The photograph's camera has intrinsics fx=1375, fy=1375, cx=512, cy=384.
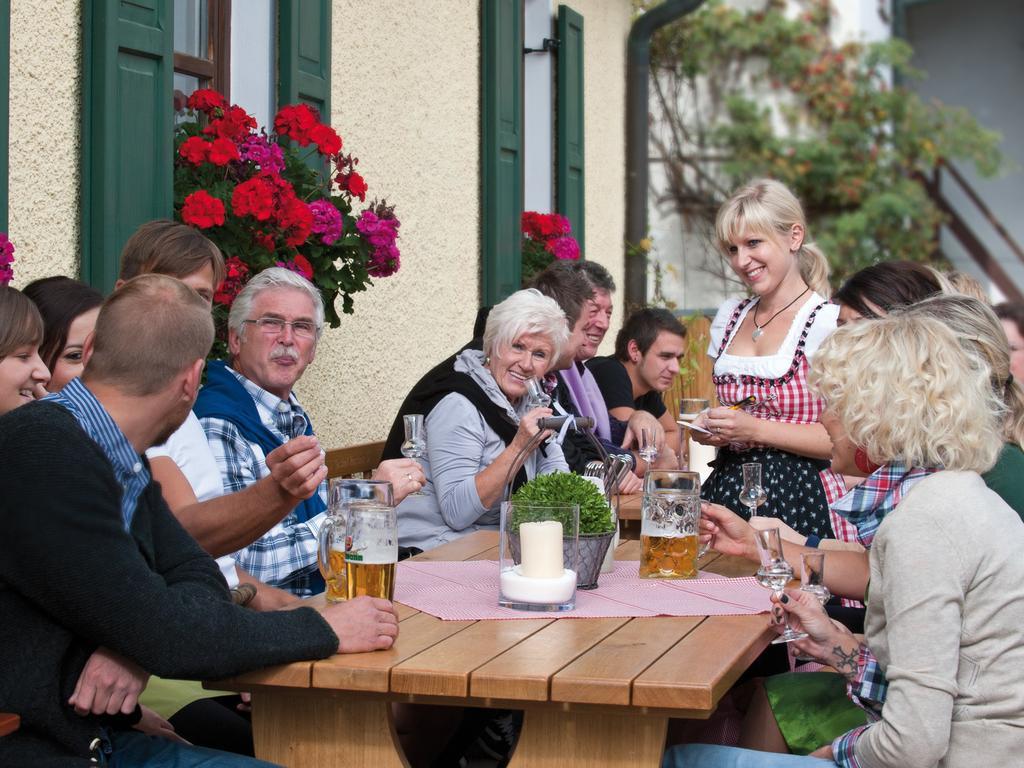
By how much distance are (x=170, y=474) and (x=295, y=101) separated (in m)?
2.04

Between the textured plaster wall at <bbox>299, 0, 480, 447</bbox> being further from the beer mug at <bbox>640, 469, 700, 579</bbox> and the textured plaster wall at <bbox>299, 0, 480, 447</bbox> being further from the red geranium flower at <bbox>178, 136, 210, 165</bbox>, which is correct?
the beer mug at <bbox>640, 469, 700, 579</bbox>

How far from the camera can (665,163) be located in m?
11.4

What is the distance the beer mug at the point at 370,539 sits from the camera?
2408mm

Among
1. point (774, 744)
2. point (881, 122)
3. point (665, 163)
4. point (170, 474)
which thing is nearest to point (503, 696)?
point (774, 744)

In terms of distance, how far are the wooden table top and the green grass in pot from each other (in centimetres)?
27

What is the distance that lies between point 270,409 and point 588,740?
1454 mm

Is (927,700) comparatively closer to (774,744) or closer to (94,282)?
(774,744)

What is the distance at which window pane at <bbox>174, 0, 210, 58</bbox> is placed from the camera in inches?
165

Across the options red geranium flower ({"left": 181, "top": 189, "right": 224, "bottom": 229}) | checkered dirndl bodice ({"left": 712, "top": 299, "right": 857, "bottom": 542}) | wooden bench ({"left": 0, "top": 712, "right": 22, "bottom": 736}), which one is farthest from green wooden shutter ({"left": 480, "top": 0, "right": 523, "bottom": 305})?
wooden bench ({"left": 0, "top": 712, "right": 22, "bottom": 736})

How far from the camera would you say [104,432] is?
2043mm

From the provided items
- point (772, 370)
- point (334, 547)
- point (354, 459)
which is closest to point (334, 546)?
point (334, 547)

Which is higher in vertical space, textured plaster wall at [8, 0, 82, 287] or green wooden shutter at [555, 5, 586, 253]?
green wooden shutter at [555, 5, 586, 253]

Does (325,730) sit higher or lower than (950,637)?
lower

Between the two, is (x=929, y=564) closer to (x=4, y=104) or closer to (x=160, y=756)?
(x=160, y=756)
